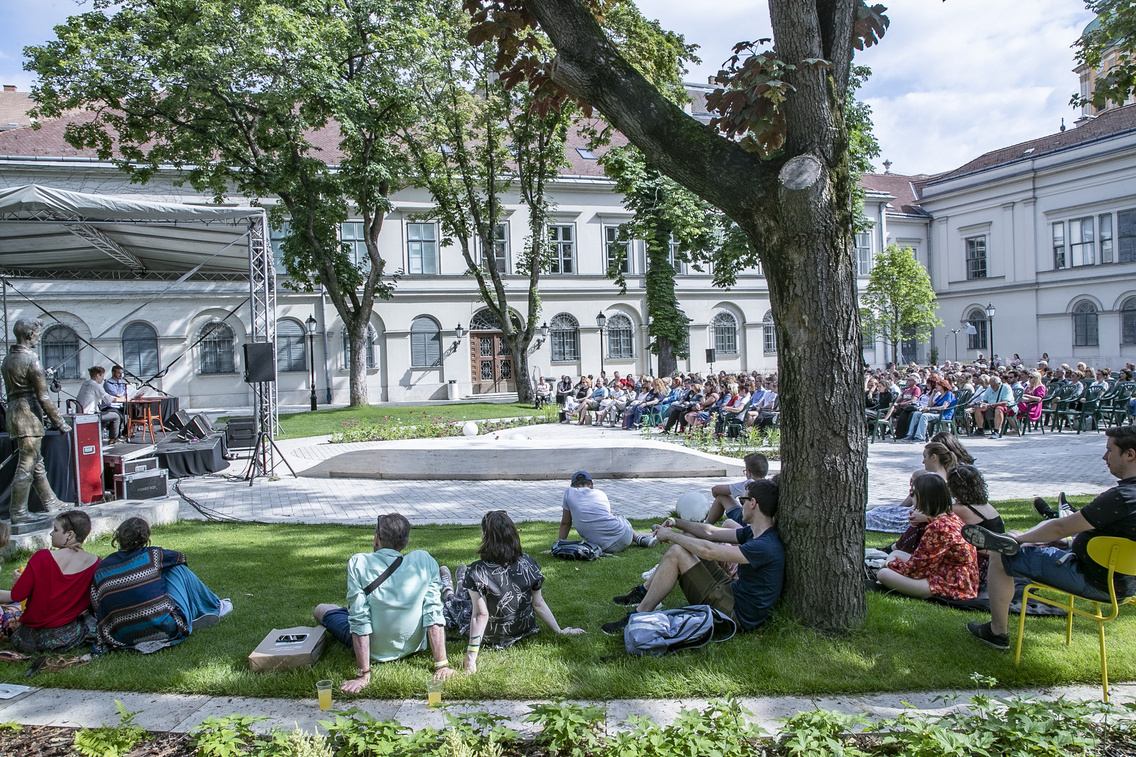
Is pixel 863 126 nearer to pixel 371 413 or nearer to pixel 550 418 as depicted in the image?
pixel 550 418

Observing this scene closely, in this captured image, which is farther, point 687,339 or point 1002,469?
point 687,339

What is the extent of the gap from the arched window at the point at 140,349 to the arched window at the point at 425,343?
1028cm

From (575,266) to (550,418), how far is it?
1621cm

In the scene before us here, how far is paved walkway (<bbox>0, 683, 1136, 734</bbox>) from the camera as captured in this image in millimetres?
3713

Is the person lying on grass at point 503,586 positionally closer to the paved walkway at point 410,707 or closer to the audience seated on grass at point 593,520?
the paved walkway at point 410,707

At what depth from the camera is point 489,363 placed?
117 feet

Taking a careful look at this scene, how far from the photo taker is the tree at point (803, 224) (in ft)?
14.6

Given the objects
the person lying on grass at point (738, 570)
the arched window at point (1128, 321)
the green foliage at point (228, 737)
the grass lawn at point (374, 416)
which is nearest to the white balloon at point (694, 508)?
the person lying on grass at point (738, 570)

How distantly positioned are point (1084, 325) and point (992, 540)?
43452 mm

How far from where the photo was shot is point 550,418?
2245cm

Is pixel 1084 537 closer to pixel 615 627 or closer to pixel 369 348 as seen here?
pixel 615 627

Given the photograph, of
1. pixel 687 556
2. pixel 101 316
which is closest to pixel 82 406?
pixel 687 556

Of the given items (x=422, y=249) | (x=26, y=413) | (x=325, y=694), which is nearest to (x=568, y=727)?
(x=325, y=694)

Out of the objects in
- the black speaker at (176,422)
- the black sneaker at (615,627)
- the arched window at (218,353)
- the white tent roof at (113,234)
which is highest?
the white tent roof at (113,234)
